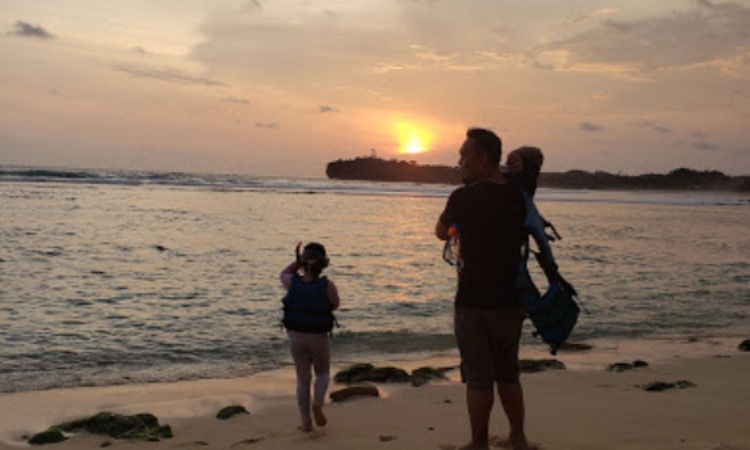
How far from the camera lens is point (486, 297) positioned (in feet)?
16.8

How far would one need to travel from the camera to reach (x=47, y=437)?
21.6ft

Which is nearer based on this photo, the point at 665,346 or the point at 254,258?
the point at 665,346

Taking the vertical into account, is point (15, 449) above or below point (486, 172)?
below

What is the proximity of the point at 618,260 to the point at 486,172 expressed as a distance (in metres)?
19.5

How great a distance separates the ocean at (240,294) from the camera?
1031 cm

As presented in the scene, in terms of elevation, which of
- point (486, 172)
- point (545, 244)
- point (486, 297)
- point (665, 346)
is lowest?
point (665, 346)

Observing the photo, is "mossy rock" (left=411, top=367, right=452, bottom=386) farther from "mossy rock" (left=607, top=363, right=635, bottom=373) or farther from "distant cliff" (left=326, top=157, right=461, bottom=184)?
"distant cliff" (left=326, top=157, right=461, bottom=184)

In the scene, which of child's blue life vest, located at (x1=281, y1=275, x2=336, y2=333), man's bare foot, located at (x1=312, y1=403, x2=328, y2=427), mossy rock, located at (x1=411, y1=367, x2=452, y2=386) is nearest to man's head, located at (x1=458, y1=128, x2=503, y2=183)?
child's blue life vest, located at (x1=281, y1=275, x2=336, y2=333)

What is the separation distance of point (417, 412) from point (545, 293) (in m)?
2.68

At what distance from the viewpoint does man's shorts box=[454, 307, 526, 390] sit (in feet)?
16.9

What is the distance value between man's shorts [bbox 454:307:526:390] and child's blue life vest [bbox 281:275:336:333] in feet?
5.05

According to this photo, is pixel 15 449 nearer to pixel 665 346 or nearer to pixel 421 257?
pixel 665 346

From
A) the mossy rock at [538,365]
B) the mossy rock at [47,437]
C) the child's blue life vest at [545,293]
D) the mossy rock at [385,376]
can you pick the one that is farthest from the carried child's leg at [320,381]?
the mossy rock at [538,365]

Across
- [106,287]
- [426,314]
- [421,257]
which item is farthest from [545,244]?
[421,257]
